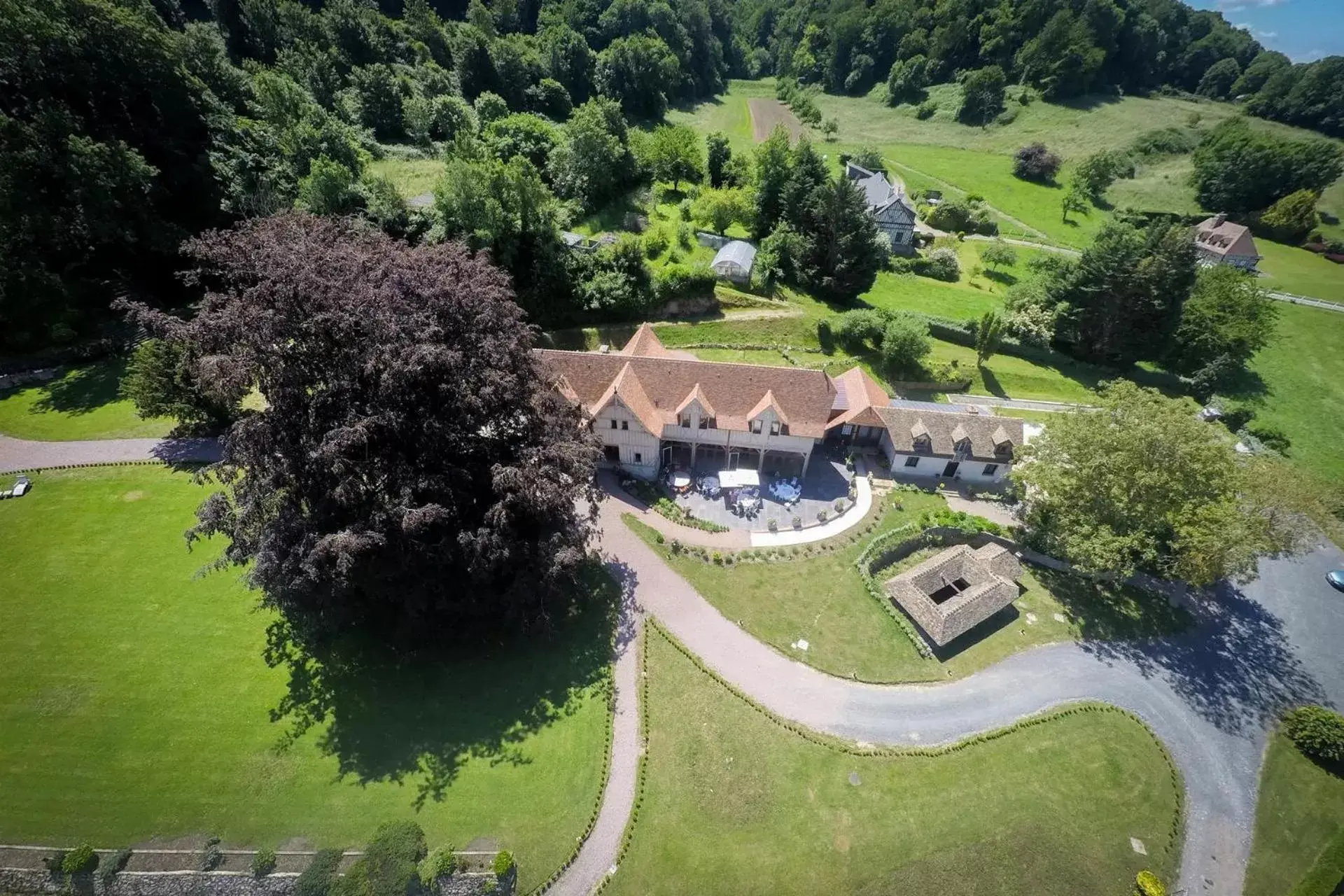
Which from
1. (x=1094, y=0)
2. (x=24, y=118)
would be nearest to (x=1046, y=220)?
(x=1094, y=0)

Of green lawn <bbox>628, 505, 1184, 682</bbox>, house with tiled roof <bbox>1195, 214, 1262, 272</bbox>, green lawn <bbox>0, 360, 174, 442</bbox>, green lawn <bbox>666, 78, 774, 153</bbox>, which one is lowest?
green lawn <bbox>628, 505, 1184, 682</bbox>

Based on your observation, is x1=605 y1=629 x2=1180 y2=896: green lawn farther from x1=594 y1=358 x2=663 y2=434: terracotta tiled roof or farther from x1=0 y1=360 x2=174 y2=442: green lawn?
x1=0 y1=360 x2=174 y2=442: green lawn

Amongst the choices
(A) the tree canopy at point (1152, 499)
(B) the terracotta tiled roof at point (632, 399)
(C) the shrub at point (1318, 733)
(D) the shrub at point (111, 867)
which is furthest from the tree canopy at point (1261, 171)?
(D) the shrub at point (111, 867)

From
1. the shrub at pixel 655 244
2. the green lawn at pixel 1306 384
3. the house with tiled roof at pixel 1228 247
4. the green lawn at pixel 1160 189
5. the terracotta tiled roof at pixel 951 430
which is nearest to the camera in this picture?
the terracotta tiled roof at pixel 951 430

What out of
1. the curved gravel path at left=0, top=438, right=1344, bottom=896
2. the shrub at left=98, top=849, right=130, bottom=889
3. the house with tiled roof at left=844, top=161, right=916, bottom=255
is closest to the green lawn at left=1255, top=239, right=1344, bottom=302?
the house with tiled roof at left=844, top=161, right=916, bottom=255

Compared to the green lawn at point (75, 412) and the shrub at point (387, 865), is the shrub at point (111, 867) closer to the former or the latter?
the shrub at point (387, 865)

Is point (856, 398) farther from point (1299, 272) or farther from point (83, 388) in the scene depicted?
point (1299, 272)
